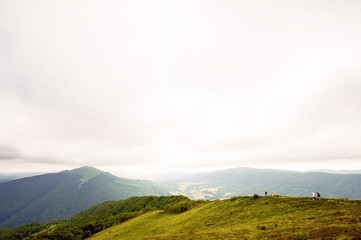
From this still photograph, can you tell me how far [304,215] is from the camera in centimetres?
2717

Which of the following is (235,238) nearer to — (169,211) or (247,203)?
(247,203)

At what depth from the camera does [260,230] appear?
976 inches

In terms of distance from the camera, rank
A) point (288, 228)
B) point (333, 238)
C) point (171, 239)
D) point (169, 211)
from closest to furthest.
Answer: point (333, 238) < point (288, 228) < point (171, 239) < point (169, 211)

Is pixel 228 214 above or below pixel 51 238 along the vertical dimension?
above

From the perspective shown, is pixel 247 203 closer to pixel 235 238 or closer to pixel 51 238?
pixel 235 238

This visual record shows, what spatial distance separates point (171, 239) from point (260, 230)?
1710 cm

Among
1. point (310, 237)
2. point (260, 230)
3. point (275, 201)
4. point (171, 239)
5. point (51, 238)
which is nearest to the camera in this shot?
point (310, 237)

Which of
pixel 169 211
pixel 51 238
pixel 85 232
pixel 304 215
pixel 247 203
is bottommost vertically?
pixel 51 238

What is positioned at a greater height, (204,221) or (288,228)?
(288,228)

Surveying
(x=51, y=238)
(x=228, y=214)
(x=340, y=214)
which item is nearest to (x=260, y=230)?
(x=340, y=214)

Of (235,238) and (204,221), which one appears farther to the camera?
(204,221)

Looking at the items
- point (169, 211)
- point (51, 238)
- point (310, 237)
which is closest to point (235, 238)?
point (310, 237)

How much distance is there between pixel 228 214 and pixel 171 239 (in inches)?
641

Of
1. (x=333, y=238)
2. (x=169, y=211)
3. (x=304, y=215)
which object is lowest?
(x=169, y=211)
